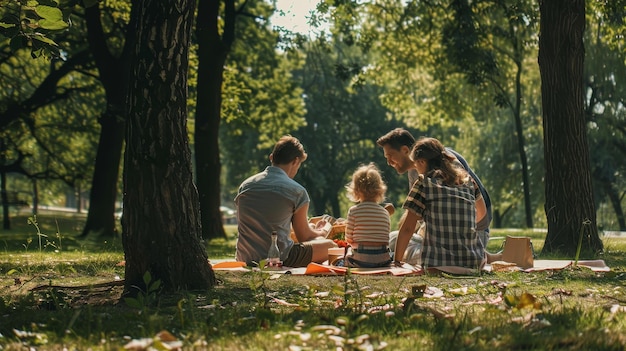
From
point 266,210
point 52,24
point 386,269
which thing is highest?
point 52,24

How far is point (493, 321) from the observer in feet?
15.4

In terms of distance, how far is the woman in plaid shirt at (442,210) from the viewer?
852 cm

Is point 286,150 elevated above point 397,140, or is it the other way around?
point 397,140

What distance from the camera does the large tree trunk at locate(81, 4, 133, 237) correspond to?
1977 cm

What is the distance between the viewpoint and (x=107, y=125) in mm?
20250

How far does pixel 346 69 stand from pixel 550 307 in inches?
737

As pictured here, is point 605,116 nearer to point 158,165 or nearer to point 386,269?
point 386,269

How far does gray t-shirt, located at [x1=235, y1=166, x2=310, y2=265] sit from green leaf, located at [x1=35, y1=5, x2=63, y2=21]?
3.72m

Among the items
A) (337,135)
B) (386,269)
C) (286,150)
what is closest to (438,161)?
(386,269)

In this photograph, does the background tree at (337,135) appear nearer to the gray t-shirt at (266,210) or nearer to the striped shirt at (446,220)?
the gray t-shirt at (266,210)

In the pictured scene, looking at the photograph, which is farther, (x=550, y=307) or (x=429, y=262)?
(x=429, y=262)

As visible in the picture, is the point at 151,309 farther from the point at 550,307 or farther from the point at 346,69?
the point at 346,69

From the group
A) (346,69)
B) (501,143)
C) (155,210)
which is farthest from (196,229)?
(501,143)

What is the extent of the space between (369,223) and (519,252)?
1655mm
